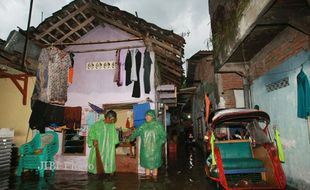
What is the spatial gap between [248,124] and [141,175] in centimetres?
450

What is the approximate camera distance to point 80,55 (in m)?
11.4

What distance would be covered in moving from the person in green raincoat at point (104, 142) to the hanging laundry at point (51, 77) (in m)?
2.08

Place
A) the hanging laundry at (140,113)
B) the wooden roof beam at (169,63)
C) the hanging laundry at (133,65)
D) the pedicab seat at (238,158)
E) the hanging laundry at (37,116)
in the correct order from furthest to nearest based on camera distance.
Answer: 1. the wooden roof beam at (169,63)
2. the hanging laundry at (133,65)
3. the hanging laundry at (140,113)
4. the hanging laundry at (37,116)
5. the pedicab seat at (238,158)

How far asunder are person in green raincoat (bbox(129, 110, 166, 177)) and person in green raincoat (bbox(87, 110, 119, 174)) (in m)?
1.00

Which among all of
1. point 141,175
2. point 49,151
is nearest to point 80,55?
point 49,151

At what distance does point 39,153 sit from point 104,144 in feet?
8.16

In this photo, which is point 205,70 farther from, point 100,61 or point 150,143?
point 150,143

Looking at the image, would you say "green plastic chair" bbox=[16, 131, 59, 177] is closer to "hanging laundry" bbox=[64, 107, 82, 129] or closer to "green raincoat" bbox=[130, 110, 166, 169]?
"hanging laundry" bbox=[64, 107, 82, 129]

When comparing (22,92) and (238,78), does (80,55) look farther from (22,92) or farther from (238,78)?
(238,78)

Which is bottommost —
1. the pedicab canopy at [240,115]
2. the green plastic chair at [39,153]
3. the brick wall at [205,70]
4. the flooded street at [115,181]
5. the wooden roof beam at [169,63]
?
the flooded street at [115,181]

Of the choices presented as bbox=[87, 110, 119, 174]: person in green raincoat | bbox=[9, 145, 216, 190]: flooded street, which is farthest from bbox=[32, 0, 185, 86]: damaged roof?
bbox=[9, 145, 216, 190]: flooded street

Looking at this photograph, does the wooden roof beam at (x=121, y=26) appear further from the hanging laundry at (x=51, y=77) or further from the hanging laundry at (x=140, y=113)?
the hanging laundry at (x=140, y=113)

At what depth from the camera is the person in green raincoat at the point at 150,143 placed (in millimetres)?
8797

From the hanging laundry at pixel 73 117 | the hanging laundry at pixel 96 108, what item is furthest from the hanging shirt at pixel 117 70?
the hanging laundry at pixel 73 117
